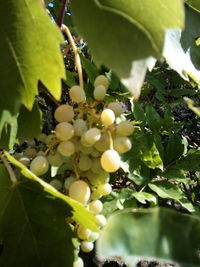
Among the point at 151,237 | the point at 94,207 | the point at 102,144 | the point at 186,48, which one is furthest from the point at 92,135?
the point at 186,48

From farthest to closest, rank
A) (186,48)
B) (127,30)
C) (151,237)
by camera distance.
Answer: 1. (186,48)
2. (127,30)
3. (151,237)

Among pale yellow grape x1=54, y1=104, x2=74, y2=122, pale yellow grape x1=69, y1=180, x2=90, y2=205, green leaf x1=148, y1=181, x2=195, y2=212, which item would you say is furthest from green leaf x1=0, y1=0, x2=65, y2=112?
green leaf x1=148, y1=181, x2=195, y2=212

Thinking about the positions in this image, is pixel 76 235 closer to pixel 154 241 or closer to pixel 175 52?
pixel 154 241

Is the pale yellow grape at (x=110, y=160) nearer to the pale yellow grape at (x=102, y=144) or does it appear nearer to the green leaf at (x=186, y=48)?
the pale yellow grape at (x=102, y=144)

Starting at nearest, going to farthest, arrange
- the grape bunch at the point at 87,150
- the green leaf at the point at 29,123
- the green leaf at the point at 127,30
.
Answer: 1. the green leaf at the point at 127,30
2. the grape bunch at the point at 87,150
3. the green leaf at the point at 29,123

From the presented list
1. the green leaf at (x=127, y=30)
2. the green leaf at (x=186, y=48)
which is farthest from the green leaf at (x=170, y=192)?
the green leaf at (x=127, y=30)

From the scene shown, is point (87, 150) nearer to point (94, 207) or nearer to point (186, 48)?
point (94, 207)

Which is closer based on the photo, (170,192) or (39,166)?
(39,166)
